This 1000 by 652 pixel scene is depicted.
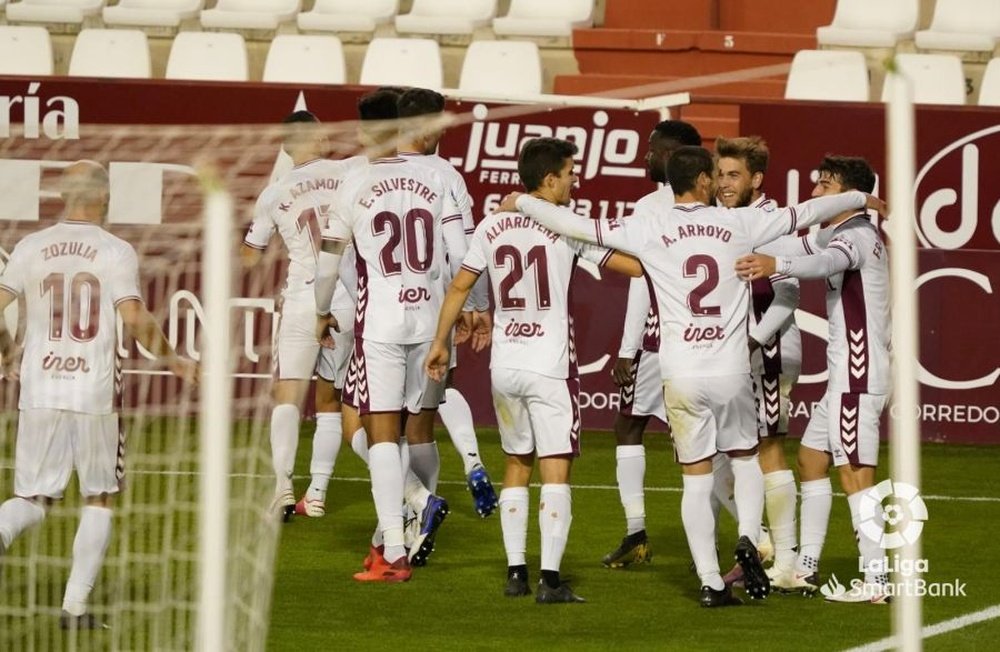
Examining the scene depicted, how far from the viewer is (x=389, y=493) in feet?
26.4

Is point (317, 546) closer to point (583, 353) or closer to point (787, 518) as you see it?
point (787, 518)

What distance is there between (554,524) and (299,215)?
273cm

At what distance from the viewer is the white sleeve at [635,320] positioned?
27.8 ft

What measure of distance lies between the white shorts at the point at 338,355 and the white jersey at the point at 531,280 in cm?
188

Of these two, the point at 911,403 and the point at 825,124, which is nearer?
the point at 911,403

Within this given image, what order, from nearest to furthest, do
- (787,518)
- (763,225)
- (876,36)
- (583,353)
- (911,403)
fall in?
(911,403)
(763,225)
(787,518)
(583,353)
(876,36)

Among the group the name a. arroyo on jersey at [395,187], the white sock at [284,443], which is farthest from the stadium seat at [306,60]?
the name a. arroyo on jersey at [395,187]

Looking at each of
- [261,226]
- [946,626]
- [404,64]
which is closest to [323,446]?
[261,226]

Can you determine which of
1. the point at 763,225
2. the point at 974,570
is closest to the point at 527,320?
the point at 763,225

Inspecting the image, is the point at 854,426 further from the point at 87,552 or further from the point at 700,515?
the point at 87,552

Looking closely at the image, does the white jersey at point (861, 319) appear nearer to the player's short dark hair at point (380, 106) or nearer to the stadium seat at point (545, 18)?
the player's short dark hair at point (380, 106)

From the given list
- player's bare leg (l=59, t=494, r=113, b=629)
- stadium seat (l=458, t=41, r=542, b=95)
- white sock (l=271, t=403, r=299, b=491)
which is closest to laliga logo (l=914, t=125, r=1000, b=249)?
stadium seat (l=458, t=41, r=542, b=95)

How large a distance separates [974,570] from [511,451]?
237 cm

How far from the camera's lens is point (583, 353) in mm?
12812
